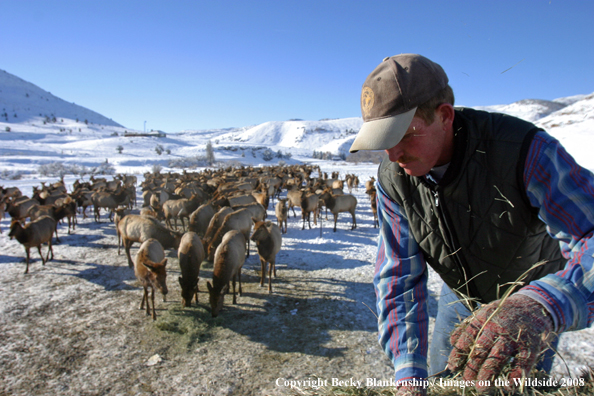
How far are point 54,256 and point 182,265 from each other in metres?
5.91

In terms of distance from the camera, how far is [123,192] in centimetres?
1466

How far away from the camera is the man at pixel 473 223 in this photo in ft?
3.96

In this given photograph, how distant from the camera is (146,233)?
8516 mm

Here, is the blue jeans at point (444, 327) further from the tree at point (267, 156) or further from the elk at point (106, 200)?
the tree at point (267, 156)

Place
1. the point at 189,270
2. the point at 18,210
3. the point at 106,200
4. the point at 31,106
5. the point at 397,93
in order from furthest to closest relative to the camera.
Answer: the point at 31,106
the point at 106,200
the point at 18,210
the point at 189,270
the point at 397,93

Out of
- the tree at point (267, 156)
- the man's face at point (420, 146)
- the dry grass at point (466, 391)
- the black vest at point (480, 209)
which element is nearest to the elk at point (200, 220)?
the dry grass at point (466, 391)

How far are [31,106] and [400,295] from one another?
134709 millimetres

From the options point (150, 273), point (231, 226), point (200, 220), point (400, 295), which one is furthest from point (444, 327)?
point (200, 220)

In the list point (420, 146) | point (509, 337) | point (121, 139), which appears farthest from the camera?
point (121, 139)

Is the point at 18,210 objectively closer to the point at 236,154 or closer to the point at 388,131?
the point at 388,131

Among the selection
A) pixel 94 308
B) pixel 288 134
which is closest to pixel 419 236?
pixel 94 308

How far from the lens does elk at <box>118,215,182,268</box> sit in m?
8.49

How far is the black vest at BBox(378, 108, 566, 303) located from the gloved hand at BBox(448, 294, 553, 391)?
0.42 metres

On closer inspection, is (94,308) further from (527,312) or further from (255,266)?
(527,312)
